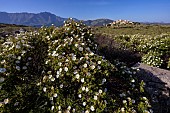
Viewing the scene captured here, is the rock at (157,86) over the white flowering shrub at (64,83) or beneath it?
beneath

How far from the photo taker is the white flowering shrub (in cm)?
583

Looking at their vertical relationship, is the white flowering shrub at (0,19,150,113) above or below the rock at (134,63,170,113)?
above

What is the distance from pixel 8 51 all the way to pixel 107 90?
8.58 feet

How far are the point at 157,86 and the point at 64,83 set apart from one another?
3.52m

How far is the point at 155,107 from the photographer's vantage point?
7.72 m

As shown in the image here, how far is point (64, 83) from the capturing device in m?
6.14

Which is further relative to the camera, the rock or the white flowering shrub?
the rock

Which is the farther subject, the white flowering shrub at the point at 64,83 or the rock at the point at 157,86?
the rock at the point at 157,86

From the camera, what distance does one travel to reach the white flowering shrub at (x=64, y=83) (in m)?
5.83

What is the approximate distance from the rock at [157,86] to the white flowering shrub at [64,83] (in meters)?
1.31

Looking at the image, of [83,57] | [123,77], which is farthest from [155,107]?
[83,57]

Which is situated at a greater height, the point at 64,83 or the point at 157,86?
the point at 64,83

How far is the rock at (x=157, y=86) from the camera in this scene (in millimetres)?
7898

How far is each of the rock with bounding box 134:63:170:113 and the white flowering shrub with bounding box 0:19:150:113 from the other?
131cm
